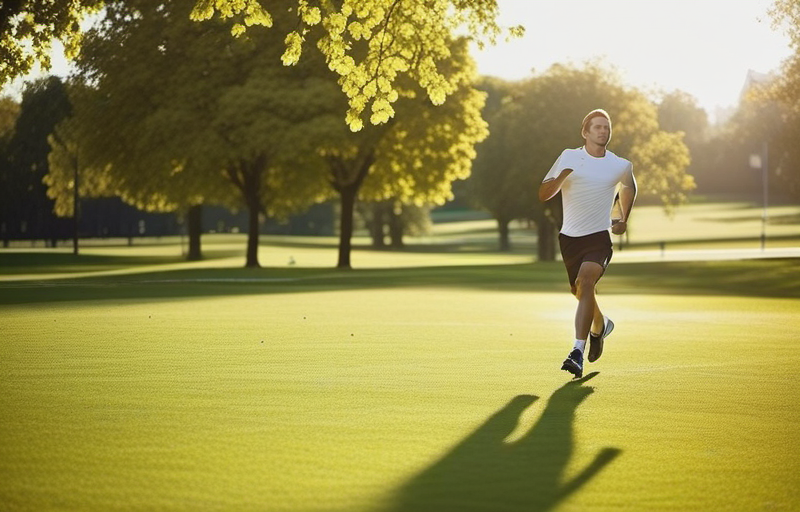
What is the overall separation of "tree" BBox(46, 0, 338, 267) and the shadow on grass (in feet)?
12.7

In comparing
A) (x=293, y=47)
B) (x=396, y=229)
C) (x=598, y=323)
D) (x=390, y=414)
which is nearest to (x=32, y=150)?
(x=396, y=229)

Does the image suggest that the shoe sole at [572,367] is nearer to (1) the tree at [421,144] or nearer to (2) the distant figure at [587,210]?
(2) the distant figure at [587,210]

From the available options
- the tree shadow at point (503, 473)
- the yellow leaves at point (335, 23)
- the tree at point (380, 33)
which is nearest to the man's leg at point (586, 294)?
the tree shadow at point (503, 473)

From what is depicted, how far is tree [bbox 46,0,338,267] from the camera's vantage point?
46.3 metres

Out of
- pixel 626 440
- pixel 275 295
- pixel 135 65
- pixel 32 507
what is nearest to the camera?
pixel 32 507

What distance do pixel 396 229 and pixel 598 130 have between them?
89.0 metres

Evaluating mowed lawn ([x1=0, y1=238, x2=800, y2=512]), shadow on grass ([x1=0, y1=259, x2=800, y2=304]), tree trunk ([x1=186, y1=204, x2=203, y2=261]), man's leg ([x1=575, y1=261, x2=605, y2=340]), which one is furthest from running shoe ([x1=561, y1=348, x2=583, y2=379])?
tree trunk ([x1=186, y1=204, x2=203, y2=261])

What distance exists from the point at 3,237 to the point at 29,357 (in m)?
71.9

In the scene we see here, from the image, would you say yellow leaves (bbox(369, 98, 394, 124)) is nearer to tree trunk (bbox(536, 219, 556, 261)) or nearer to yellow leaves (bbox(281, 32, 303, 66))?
yellow leaves (bbox(281, 32, 303, 66))

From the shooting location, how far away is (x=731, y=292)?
3769 cm

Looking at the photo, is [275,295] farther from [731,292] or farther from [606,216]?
[606,216]

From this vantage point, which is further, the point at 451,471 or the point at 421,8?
the point at 421,8

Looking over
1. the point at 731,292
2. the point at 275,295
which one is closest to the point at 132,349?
the point at 275,295

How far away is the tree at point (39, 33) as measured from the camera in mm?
20594
